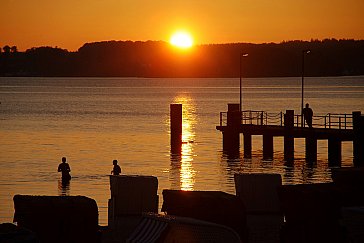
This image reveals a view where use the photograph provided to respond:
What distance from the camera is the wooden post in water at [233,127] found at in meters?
61.4

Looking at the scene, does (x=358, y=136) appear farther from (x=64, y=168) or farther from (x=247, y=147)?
(x=247, y=147)

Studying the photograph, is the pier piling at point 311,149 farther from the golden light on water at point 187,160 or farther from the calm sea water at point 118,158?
the golden light on water at point 187,160

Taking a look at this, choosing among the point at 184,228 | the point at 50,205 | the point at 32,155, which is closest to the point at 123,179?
the point at 50,205

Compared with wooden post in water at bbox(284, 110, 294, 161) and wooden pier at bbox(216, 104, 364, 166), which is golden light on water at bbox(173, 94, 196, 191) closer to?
wooden pier at bbox(216, 104, 364, 166)

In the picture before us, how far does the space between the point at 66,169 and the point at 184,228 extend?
31915 mm

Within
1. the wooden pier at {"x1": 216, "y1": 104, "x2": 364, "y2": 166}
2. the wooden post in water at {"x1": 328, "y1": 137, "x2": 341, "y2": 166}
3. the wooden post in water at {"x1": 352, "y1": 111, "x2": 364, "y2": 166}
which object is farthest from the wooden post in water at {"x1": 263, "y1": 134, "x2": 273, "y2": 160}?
the wooden post in water at {"x1": 352, "y1": 111, "x2": 364, "y2": 166}

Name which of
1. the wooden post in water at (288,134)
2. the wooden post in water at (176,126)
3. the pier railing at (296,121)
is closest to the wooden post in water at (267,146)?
the pier railing at (296,121)

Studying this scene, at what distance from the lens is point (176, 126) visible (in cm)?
6469

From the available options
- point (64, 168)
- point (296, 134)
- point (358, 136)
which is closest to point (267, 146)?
point (296, 134)

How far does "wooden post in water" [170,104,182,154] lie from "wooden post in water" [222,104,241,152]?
10.5 ft

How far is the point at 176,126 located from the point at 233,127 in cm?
451

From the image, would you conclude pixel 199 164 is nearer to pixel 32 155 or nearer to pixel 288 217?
pixel 32 155

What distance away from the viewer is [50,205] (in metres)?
18.3

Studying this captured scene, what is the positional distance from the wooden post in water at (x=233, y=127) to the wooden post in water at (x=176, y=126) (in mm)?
3200
